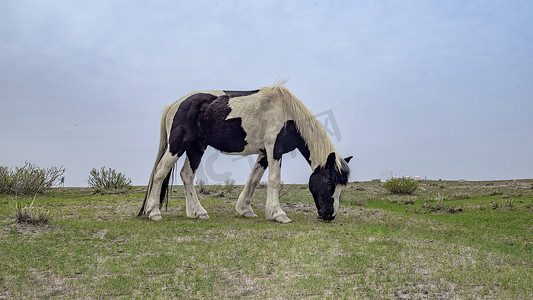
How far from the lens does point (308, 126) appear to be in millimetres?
10078

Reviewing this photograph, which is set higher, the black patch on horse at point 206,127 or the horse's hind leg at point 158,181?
the black patch on horse at point 206,127

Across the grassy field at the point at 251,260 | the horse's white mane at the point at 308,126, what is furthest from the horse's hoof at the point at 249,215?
the horse's white mane at the point at 308,126

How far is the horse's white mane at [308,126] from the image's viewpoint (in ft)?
32.7

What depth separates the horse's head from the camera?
31.7 ft

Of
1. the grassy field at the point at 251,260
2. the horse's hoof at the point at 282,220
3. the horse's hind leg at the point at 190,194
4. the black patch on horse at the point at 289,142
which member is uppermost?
the black patch on horse at the point at 289,142

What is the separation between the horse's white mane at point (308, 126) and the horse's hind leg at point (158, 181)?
9.87 ft

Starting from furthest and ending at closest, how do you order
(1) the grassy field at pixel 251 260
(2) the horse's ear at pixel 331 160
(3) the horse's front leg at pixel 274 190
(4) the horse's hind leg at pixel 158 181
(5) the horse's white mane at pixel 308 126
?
(4) the horse's hind leg at pixel 158 181, (5) the horse's white mane at pixel 308 126, (3) the horse's front leg at pixel 274 190, (2) the horse's ear at pixel 331 160, (1) the grassy field at pixel 251 260

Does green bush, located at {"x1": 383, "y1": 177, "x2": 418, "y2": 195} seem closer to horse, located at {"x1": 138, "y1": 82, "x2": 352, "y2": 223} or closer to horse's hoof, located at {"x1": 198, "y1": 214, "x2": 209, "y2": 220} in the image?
horse, located at {"x1": 138, "y1": 82, "x2": 352, "y2": 223}

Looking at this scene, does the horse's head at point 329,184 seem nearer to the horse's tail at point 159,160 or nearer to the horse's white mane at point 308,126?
the horse's white mane at point 308,126

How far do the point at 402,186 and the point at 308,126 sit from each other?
48.5ft

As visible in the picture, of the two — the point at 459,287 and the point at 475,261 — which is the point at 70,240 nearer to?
the point at 459,287

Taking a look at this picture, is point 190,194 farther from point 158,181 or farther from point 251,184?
point 251,184

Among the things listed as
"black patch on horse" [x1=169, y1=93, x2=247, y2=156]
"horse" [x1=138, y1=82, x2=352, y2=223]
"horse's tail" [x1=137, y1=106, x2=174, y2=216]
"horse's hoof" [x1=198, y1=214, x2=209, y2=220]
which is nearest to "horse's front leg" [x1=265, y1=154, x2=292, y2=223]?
"horse" [x1=138, y1=82, x2=352, y2=223]

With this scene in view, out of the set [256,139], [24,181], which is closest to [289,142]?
[256,139]
